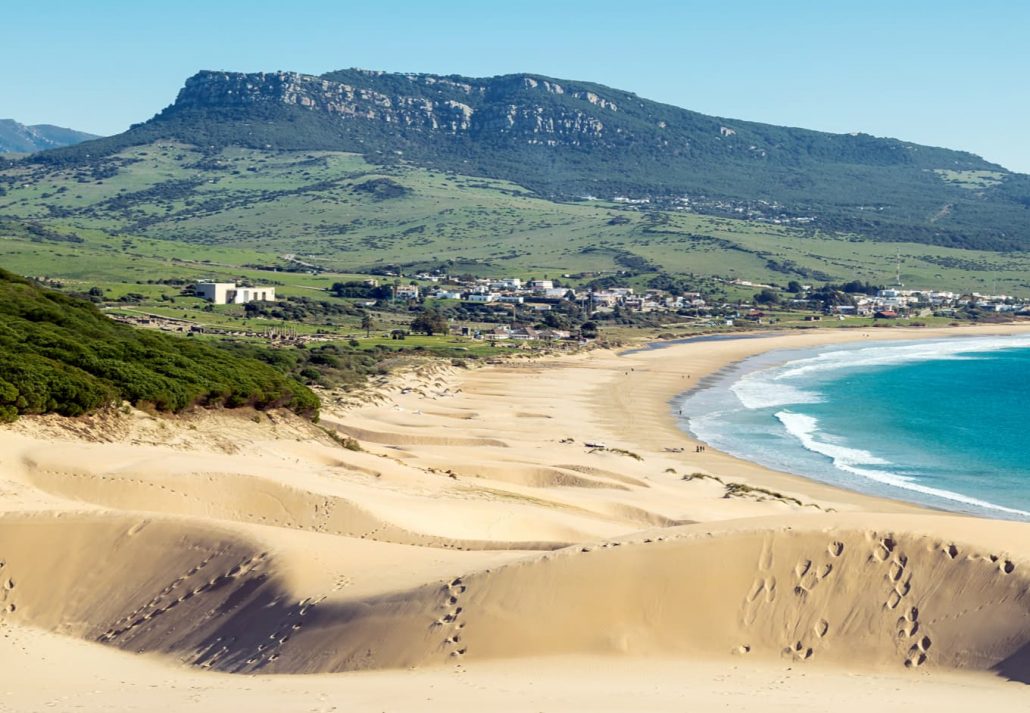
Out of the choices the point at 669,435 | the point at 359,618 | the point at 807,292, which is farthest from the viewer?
the point at 807,292

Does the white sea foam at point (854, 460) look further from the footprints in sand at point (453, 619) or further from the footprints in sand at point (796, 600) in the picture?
the footprints in sand at point (453, 619)

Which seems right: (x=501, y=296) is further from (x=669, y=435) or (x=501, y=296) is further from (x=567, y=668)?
(x=567, y=668)

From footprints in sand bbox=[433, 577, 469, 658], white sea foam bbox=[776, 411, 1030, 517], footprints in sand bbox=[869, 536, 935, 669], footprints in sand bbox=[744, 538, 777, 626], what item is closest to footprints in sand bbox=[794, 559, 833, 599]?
footprints in sand bbox=[744, 538, 777, 626]

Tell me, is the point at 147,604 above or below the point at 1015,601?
below

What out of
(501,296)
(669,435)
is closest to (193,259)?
(501,296)

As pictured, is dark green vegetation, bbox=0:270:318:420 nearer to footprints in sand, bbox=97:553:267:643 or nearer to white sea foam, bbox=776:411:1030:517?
footprints in sand, bbox=97:553:267:643
